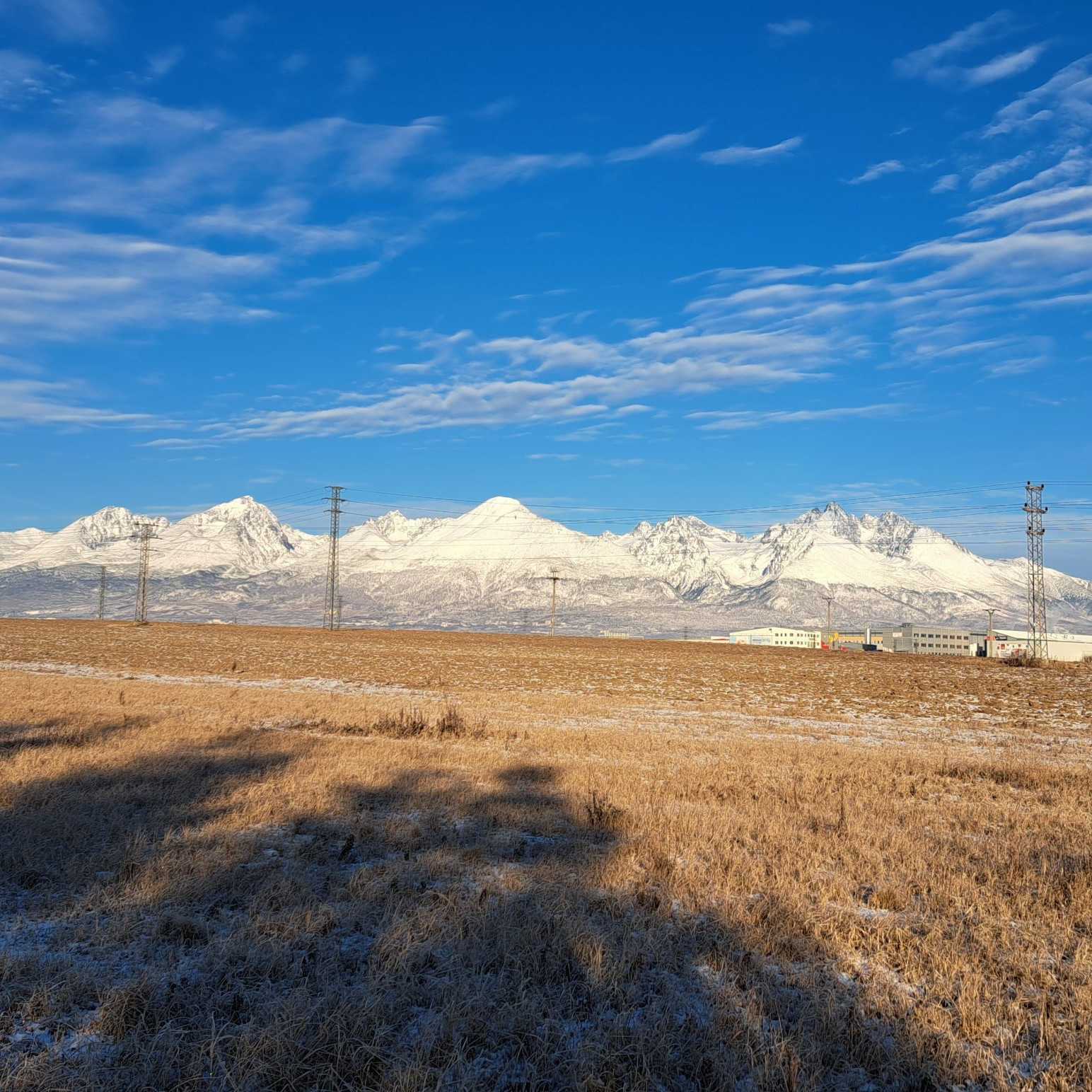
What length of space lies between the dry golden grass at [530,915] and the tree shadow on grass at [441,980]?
25mm

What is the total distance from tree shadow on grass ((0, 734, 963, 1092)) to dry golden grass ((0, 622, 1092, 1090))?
0.08 feet

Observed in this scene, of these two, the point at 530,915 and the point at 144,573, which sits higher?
the point at 144,573

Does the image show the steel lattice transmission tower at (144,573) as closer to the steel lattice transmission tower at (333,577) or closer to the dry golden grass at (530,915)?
the steel lattice transmission tower at (333,577)

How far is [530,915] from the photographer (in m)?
7.67

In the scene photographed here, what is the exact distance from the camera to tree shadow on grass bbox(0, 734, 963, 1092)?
533cm

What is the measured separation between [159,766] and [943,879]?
11.8 meters

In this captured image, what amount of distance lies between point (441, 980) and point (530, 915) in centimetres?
146

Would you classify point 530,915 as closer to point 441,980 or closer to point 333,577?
point 441,980

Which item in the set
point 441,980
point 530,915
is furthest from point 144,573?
point 441,980

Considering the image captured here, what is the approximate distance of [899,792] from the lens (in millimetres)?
14305

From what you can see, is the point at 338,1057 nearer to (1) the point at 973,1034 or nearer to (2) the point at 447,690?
(1) the point at 973,1034

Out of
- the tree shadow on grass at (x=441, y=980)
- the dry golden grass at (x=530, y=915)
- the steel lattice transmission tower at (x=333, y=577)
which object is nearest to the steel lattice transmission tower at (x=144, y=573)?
the steel lattice transmission tower at (x=333, y=577)

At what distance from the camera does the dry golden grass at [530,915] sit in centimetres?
550

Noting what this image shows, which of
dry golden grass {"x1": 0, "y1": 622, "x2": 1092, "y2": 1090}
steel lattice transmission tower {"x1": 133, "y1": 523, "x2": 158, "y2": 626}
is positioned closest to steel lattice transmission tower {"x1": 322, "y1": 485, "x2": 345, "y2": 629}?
steel lattice transmission tower {"x1": 133, "y1": 523, "x2": 158, "y2": 626}
